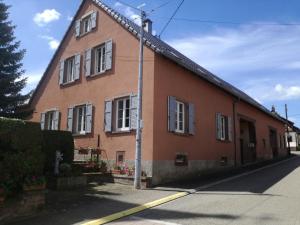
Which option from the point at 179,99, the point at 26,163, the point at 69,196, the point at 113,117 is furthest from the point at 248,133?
the point at 26,163

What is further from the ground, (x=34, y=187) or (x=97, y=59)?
(x=97, y=59)

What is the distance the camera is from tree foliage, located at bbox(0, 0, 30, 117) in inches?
723

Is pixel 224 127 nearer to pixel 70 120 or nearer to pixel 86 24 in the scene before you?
pixel 70 120

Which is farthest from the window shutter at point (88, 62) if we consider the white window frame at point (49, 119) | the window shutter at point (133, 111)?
the white window frame at point (49, 119)

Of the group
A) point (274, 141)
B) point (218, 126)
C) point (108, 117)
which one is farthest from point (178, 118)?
point (274, 141)

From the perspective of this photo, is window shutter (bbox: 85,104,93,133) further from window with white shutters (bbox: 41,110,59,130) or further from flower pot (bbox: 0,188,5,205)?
flower pot (bbox: 0,188,5,205)

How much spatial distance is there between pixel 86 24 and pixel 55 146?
346 inches

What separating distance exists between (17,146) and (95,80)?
927 centimetres

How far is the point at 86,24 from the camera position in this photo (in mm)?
20172

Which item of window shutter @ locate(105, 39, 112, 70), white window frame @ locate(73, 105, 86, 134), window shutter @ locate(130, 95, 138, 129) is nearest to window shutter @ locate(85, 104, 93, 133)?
white window frame @ locate(73, 105, 86, 134)

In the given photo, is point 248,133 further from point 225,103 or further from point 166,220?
point 166,220

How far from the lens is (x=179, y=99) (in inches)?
650

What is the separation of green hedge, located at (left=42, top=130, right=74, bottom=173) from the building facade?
2.28 meters

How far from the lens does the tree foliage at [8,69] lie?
18.4m
